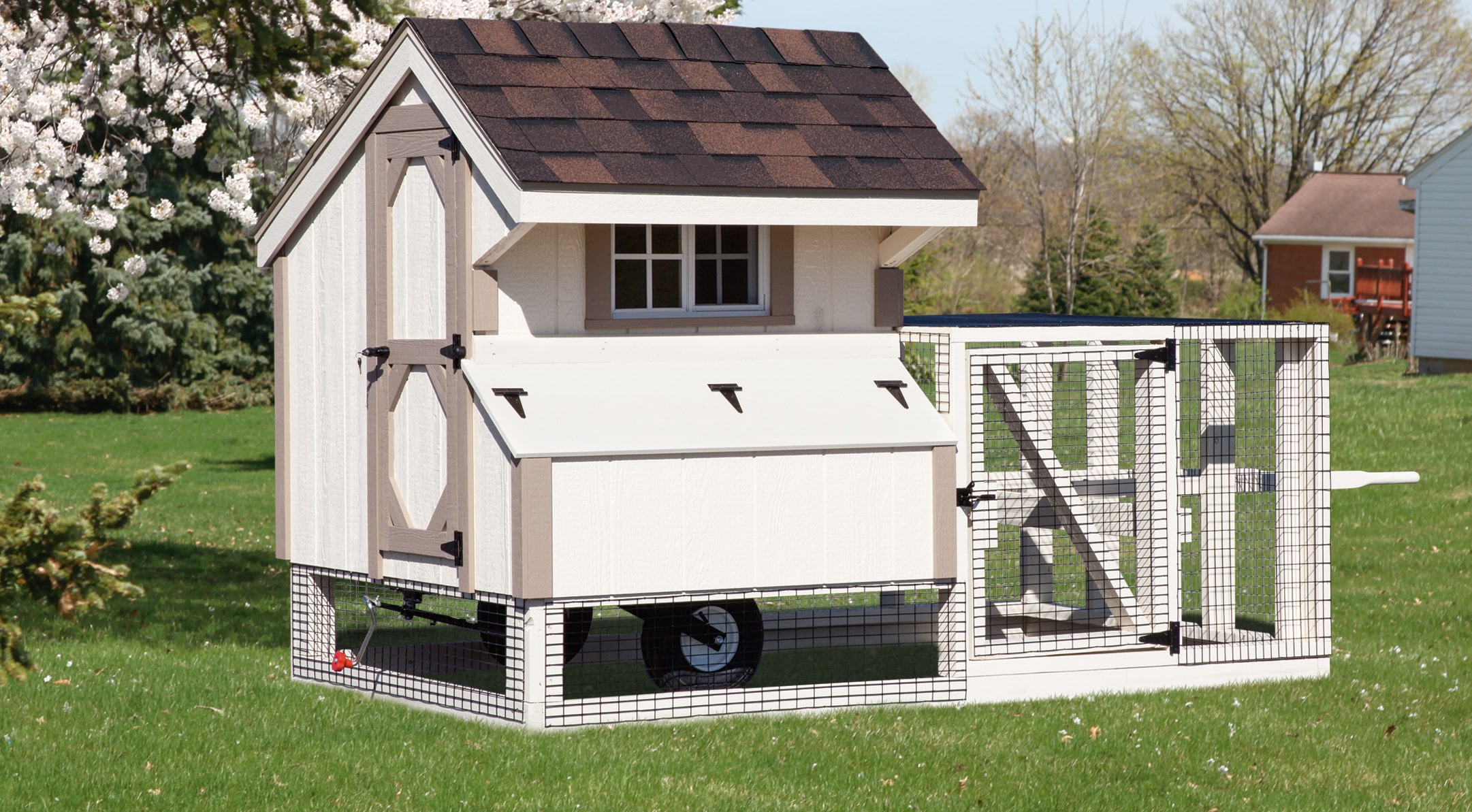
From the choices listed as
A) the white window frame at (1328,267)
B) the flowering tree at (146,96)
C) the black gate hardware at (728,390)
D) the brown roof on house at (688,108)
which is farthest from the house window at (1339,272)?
the black gate hardware at (728,390)

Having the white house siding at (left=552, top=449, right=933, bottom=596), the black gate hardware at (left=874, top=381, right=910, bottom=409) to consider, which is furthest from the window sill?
the white house siding at (left=552, top=449, right=933, bottom=596)

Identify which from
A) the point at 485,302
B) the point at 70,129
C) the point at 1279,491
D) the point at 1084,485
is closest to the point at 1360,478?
the point at 1279,491

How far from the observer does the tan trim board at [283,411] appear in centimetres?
929

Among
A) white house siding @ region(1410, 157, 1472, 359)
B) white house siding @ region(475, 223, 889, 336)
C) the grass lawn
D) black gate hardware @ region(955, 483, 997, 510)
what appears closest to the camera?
the grass lawn

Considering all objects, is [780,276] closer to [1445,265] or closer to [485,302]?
[485,302]

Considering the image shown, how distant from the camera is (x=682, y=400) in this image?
816 cm

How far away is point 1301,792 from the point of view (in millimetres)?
7246

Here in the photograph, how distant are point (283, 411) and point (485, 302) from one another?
1.97m

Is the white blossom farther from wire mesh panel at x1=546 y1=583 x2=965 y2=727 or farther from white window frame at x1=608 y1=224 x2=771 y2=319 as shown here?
white window frame at x1=608 y1=224 x2=771 y2=319

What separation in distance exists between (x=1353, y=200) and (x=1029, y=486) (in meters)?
43.3

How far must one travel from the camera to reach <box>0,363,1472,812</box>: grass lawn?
22.6ft

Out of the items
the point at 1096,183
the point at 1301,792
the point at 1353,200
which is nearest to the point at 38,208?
the point at 1301,792

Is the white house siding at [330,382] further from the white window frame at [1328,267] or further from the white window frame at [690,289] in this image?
the white window frame at [1328,267]

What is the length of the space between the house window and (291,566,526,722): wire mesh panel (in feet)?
140
